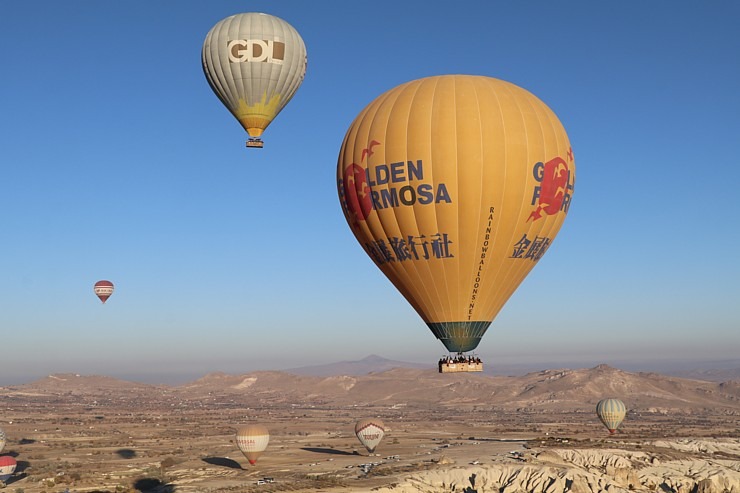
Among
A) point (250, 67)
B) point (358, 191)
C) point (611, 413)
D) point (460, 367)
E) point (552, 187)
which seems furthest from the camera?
point (611, 413)

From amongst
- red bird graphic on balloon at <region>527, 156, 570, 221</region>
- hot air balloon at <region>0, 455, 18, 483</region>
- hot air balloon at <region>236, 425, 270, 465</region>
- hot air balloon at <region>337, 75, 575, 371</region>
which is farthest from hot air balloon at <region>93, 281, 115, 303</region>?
red bird graphic on balloon at <region>527, 156, 570, 221</region>

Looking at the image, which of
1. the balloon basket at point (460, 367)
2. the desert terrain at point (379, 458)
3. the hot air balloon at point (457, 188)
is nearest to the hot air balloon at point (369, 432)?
the desert terrain at point (379, 458)

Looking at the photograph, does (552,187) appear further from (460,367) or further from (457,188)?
(460,367)

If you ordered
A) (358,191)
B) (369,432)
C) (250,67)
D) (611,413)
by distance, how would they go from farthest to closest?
(611,413) < (369,432) < (250,67) < (358,191)

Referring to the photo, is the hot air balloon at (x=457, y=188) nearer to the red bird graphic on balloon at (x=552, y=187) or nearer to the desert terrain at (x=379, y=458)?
the red bird graphic on balloon at (x=552, y=187)

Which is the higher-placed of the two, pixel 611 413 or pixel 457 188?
pixel 457 188

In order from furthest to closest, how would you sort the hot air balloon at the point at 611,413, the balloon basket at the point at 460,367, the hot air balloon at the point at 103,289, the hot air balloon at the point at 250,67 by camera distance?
the hot air balloon at the point at 103,289
the hot air balloon at the point at 611,413
the hot air balloon at the point at 250,67
the balloon basket at the point at 460,367

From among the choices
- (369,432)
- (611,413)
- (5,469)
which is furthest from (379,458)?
(611,413)
